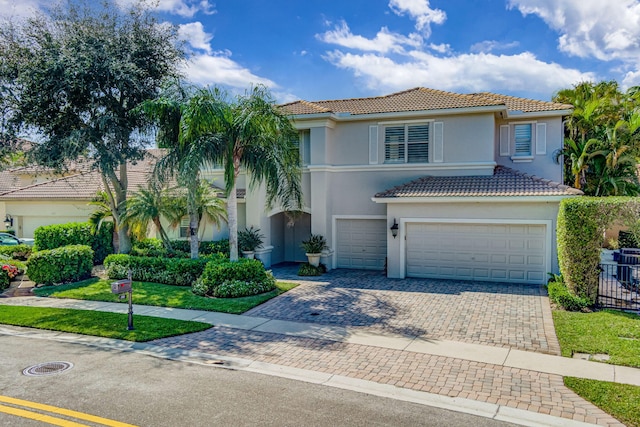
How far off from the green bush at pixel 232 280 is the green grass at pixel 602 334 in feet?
27.1

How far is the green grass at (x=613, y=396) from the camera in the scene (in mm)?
6203

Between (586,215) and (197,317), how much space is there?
408 inches

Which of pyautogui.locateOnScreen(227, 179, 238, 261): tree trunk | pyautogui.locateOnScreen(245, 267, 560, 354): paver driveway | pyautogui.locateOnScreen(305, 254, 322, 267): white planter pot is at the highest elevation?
pyautogui.locateOnScreen(227, 179, 238, 261): tree trunk

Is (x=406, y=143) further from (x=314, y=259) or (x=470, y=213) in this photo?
(x=314, y=259)

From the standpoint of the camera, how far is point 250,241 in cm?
1858

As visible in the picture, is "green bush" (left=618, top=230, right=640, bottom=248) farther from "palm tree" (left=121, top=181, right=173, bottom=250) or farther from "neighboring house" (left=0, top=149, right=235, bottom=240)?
"neighboring house" (left=0, top=149, right=235, bottom=240)

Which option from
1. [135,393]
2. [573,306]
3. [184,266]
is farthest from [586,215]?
[184,266]

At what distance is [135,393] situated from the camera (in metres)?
6.95

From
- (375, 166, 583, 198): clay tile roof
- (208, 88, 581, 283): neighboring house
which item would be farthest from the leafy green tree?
(375, 166, 583, 198): clay tile roof

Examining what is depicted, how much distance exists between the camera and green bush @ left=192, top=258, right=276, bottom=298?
13.6 metres

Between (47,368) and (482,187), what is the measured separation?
1371 centimetres

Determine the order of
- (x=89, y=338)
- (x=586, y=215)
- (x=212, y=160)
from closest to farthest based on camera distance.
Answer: (x=89, y=338)
(x=586, y=215)
(x=212, y=160)

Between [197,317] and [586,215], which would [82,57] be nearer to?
[197,317]

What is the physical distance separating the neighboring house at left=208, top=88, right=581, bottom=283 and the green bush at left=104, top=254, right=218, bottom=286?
159 inches
